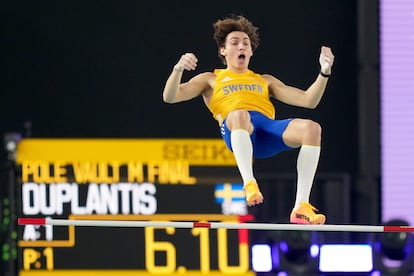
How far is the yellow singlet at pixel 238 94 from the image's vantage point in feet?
39.4

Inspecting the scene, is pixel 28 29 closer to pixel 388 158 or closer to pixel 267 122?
pixel 388 158

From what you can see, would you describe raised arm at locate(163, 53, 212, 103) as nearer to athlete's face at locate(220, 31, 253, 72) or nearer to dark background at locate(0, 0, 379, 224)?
athlete's face at locate(220, 31, 253, 72)

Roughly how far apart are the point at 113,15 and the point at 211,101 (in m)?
6.61

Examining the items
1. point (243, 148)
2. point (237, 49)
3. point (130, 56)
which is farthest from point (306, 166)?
point (130, 56)

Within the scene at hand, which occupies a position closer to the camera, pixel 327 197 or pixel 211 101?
pixel 211 101

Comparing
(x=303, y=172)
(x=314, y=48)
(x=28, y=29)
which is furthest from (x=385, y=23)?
(x=303, y=172)

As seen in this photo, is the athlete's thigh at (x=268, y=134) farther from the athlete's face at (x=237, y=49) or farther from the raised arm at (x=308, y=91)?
the athlete's face at (x=237, y=49)

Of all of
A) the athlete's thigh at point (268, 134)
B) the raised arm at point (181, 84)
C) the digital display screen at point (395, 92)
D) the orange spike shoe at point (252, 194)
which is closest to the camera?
the raised arm at point (181, 84)

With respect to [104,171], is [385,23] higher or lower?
higher

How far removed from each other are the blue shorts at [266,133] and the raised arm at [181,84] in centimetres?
28

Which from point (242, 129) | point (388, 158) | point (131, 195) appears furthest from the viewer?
point (388, 158)

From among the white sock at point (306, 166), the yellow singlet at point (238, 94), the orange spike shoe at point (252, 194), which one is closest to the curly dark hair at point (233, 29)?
the yellow singlet at point (238, 94)

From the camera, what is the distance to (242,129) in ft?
38.9

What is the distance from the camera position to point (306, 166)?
1204 cm
